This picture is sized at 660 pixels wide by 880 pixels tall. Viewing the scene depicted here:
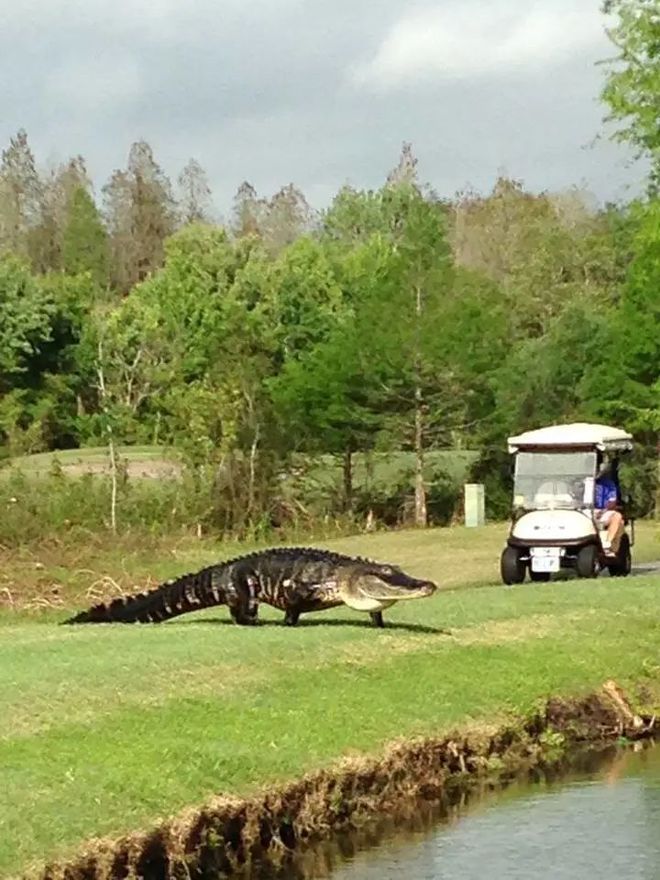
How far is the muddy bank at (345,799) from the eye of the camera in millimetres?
11016

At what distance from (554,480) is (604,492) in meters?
0.81

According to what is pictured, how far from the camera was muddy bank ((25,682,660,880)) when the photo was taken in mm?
11016

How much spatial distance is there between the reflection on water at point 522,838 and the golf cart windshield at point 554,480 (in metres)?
10.1

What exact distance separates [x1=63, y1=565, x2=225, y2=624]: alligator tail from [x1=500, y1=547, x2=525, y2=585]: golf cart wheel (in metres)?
7.22

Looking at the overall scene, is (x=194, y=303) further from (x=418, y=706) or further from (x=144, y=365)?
(x=418, y=706)

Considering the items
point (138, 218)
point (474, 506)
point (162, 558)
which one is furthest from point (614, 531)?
point (138, 218)

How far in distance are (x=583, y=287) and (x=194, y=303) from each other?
14.3 metres

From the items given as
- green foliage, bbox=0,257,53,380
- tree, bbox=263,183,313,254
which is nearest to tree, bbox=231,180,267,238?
tree, bbox=263,183,313,254

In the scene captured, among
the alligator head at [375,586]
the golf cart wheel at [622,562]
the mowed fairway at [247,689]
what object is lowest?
the mowed fairway at [247,689]

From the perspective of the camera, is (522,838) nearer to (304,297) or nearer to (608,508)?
(608,508)

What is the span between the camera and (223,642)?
15797mm

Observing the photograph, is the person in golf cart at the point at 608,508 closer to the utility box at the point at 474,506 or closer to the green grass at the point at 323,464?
the utility box at the point at 474,506

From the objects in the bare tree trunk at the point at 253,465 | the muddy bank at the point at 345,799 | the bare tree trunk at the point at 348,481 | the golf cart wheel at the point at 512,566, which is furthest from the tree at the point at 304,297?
the muddy bank at the point at 345,799

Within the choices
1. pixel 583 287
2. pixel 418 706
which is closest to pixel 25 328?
pixel 583 287
